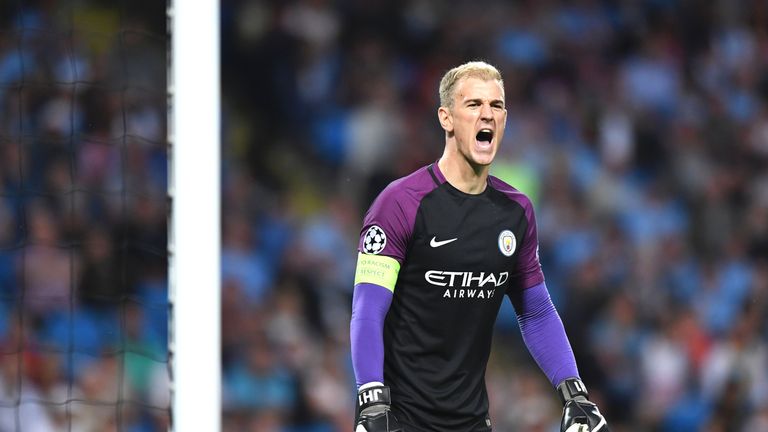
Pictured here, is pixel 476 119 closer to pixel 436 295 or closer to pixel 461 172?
pixel 461 172

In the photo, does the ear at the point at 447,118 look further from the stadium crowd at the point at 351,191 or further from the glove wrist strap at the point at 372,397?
the stadium crowd at the point at 351,191

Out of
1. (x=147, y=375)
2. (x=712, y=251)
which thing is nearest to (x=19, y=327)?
(x=147, y=375)

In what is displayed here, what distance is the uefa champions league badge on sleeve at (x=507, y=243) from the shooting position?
4.04m

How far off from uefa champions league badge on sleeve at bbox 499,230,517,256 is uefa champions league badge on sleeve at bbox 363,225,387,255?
1.52 feet

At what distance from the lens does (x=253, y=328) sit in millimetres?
7656

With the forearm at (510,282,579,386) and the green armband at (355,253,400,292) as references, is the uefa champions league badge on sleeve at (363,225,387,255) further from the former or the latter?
the forearm at (510,282,579,386)

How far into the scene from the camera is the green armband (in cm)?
379

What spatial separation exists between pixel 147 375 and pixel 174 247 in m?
3.14

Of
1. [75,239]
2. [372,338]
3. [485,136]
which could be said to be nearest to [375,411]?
[372,338]

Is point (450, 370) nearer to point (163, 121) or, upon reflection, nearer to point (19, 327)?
point (19, 327)

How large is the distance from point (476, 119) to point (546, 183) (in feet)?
17.4

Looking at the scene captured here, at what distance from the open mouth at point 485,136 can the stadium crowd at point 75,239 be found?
9.94ft

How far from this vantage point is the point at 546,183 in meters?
9.16

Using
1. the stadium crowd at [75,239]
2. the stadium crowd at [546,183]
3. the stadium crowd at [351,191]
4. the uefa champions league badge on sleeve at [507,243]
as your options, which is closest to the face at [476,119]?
the uefa champions league badge on sleeve at [507,243]
